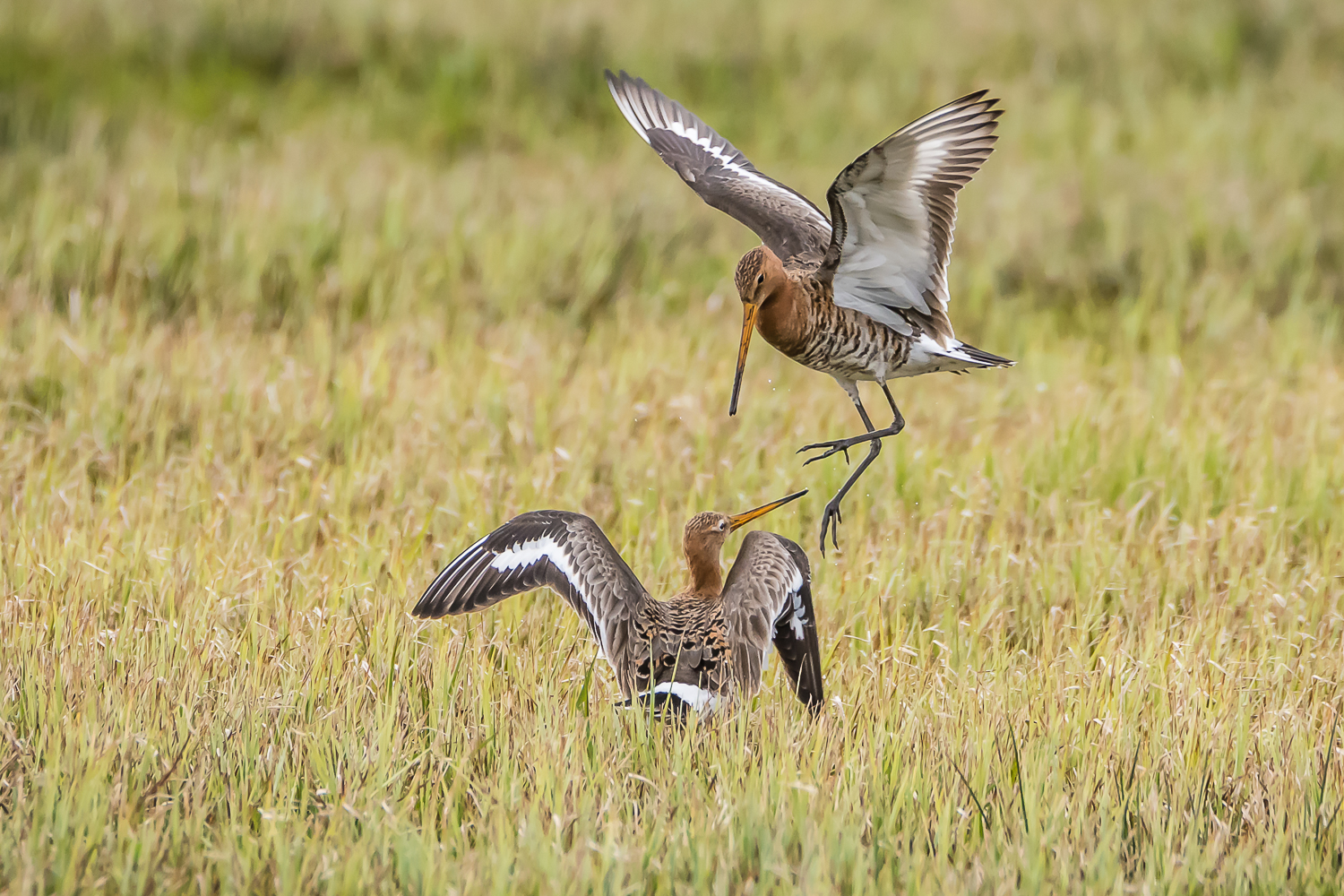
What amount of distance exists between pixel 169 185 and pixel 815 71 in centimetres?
660

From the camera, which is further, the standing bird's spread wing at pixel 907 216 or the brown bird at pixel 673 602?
the standing bird's spread wing at pixel 907 216

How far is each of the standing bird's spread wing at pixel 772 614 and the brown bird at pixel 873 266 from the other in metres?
0.50

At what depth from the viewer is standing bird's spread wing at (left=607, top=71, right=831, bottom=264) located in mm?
6020

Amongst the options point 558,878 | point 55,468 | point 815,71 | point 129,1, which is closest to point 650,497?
point 55,468

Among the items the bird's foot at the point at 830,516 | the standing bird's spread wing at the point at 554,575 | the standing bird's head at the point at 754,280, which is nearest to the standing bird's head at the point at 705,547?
the standing bird's spread wing at the point at 554,575

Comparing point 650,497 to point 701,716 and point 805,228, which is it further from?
point 701,716

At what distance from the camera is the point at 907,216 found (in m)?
5.19

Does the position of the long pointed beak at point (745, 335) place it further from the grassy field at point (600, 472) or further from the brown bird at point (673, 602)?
the grassy field at point (600, 472)

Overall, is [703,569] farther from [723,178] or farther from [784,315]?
[723,178]

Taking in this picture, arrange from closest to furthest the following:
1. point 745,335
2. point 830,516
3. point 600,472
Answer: point 745,335 → point 830,516 → point 600,472

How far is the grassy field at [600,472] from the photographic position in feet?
11.5

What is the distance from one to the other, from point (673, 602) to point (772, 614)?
0.34 m

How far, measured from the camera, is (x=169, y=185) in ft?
31.6

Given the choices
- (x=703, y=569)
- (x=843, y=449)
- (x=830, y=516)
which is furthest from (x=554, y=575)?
(x=843, y=449)
